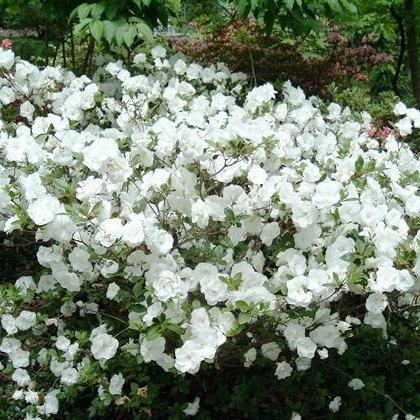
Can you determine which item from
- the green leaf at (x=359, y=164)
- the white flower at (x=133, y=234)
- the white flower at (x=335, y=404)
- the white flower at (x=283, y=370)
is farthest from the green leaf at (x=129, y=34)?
the white flower at (x=335, y=404)

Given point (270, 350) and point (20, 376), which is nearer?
point (270, 350)

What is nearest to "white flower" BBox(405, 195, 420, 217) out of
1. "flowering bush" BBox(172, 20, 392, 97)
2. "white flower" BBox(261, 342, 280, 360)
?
"white flower" BBox(261, 342, 280, 360)

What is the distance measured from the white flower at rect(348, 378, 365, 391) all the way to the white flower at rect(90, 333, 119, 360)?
→ 101 cm

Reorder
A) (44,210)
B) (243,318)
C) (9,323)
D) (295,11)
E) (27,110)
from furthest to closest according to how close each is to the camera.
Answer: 1. (295,11)
2. (27,110)
3. (9,323)
4. (44,210)
5. (243,318)

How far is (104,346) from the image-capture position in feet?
7.47

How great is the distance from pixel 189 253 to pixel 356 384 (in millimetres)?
1000

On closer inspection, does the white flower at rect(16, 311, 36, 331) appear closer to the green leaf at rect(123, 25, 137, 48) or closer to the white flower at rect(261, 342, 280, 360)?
the white flower at rect(261, 342, 280, 360)

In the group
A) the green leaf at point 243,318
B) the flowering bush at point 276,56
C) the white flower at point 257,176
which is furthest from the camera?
the flowering bush at point 276,56

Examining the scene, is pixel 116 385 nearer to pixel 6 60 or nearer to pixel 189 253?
pixel 189 253

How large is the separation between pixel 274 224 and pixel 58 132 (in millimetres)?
1078

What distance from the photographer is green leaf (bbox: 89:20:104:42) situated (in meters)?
3.51

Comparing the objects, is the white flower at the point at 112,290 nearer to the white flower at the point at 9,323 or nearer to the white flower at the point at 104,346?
the white flower at the point at 104,346

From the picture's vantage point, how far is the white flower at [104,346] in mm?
2270

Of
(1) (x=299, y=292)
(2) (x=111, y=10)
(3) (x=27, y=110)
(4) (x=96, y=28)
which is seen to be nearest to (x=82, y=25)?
(4) (x=96, y=28)
